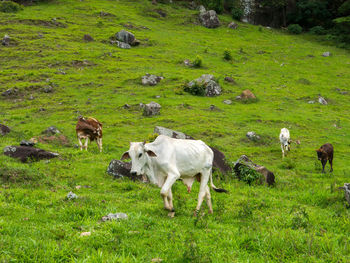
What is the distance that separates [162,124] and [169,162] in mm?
16725

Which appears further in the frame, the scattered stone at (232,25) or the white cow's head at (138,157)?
the scattered stone at (232,25)

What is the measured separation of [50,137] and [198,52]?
34.0m

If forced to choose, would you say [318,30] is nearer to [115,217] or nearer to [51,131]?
[51,131]

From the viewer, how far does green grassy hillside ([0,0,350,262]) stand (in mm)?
6660

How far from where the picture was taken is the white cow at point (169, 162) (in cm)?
872

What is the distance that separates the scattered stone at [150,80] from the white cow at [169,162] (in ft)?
88.4

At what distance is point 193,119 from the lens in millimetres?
26734

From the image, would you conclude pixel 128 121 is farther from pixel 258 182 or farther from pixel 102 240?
pixel 102 240

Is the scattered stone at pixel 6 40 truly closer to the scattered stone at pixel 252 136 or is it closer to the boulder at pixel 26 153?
the boulder at pixel 26 153

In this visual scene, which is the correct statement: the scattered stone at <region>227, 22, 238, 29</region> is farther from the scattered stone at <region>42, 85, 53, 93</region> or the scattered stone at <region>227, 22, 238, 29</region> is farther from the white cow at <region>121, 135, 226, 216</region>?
the white cow at <region>121, 135, 226, 216</region>

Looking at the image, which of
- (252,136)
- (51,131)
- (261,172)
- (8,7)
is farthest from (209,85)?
(8,7)

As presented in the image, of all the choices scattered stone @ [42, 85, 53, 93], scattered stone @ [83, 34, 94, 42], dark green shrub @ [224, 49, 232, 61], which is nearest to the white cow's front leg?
scattered stone @ [42, 85, 53, 93]

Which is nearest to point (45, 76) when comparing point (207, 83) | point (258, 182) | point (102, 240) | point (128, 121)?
point (128, 121)

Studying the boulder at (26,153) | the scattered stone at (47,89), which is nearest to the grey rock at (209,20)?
the scattered stone at (47,89)
